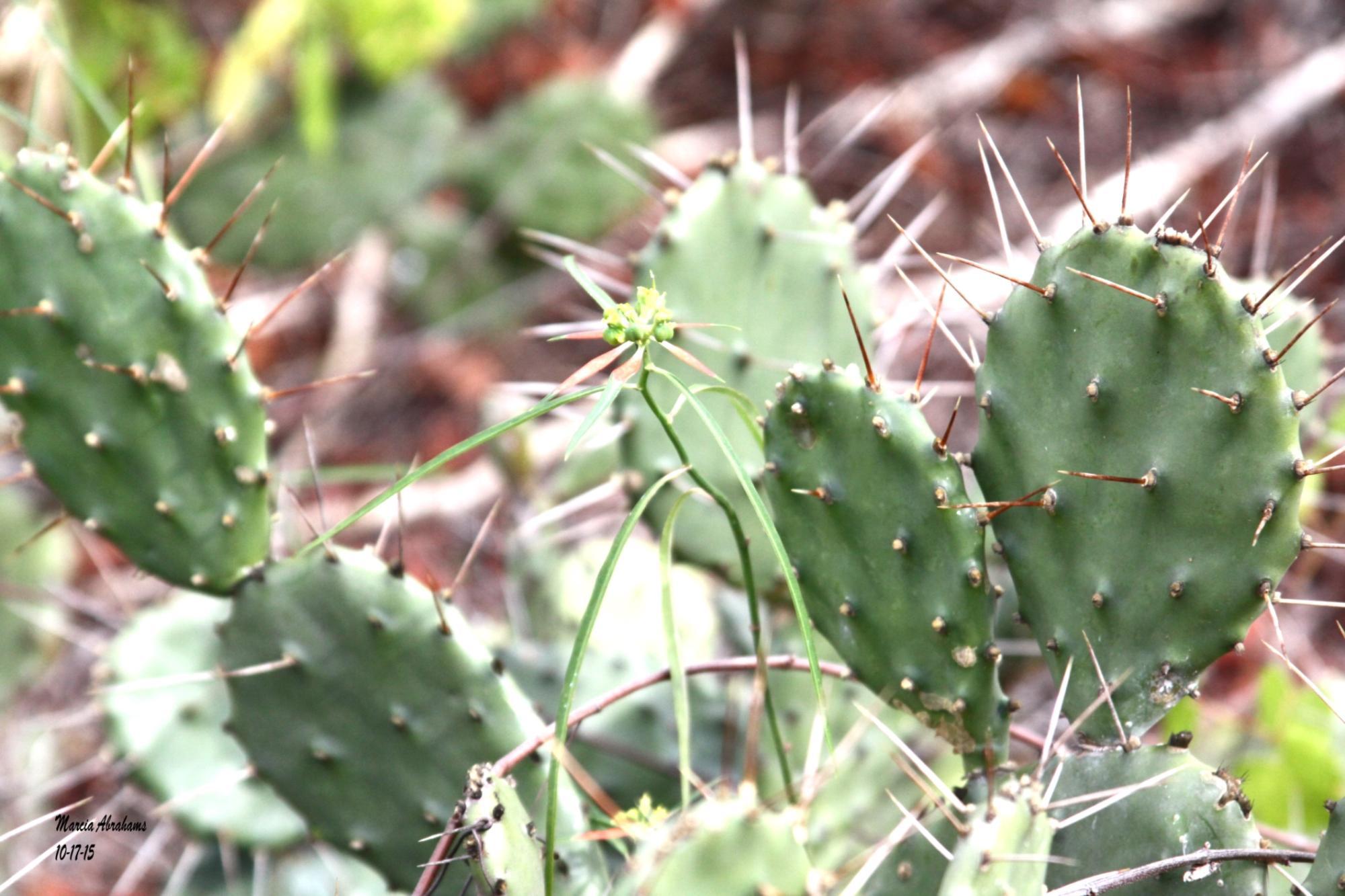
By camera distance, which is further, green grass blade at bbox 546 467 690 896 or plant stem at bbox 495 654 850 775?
plant stem at bbox 495 654 850 775

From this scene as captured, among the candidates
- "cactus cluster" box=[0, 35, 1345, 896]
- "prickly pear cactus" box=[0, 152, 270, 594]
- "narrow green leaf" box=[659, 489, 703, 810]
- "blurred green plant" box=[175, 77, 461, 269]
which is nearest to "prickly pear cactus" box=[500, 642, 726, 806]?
"cactus cluster" box=[0, 35, 1345, 896]

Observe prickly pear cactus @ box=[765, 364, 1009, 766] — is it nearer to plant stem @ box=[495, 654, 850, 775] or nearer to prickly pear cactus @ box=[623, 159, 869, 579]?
plant stem @ box=[495, 654, 850, 775]

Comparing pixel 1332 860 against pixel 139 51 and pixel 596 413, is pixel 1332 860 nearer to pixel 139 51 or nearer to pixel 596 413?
pixel 596 413

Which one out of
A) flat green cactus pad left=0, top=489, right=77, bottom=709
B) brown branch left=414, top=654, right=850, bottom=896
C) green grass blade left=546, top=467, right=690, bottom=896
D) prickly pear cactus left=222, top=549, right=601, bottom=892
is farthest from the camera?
flat green cactus pad left=0, top=489, right=77, bottom=709

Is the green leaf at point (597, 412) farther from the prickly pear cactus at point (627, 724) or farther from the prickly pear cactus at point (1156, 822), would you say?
the prickly pear cactus at point (627, 724)

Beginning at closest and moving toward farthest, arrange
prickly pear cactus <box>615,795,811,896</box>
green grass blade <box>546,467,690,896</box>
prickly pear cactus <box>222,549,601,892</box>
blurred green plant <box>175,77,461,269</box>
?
1. prickly pear cactus <box>615,795,811,896</box>
2. green grass blade <box>546,467,690,896</box>
3. prickly pear cactus <box>222,549,601,892</box>
4. blurred green plant <box>175,77,461,269</box>

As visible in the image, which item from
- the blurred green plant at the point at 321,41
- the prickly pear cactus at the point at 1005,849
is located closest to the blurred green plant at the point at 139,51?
the blurred green plant at the point at 321,41
